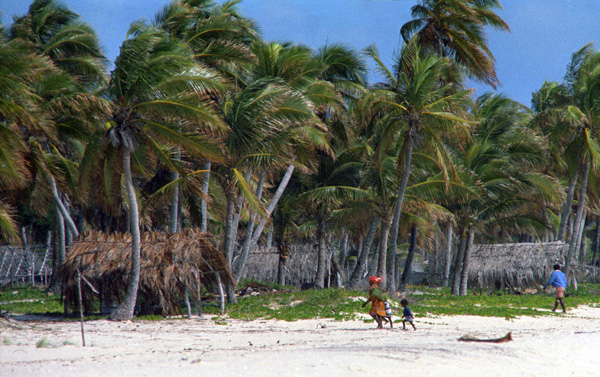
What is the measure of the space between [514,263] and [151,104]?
17.0 m

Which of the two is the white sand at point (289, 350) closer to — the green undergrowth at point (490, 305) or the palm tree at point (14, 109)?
the green undergrowth at point (490, 305)

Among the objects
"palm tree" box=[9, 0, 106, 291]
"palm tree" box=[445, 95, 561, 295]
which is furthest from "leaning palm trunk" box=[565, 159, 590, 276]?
"palm tree" box=[9, 0, 106, 291]

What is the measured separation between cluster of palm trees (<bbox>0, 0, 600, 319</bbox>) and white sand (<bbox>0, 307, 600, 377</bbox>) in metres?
2.46

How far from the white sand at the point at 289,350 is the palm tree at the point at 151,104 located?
2.44 m

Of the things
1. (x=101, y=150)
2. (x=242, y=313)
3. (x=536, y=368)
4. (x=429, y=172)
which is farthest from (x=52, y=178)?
(x=536, y=368)

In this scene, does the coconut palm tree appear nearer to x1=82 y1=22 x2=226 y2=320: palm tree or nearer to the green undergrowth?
x1=82 y1=22 x2=226 y2=320: palm tree

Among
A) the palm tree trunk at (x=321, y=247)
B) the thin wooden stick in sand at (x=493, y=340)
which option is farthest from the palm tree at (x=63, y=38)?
the thin wooden stick in sand at (x=493, y=340)

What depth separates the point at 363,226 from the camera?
71.1 ft

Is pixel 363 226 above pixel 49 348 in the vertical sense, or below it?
above

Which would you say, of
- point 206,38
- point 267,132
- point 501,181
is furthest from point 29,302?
point 501,181

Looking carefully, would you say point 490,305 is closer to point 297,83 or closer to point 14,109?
point 297,83

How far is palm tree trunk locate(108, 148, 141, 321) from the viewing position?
A: 1185cm

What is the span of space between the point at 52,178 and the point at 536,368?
12669mm

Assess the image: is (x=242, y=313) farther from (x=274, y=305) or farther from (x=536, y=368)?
(x=536, y=368)
